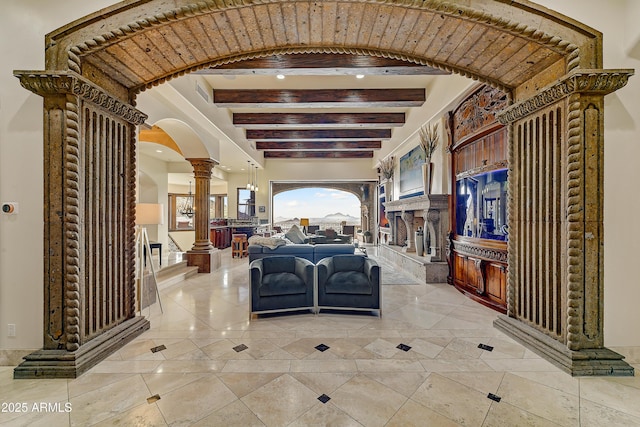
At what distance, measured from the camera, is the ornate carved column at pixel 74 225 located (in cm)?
213

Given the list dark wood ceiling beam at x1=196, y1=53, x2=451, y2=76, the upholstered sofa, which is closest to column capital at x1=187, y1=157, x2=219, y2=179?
dark wood ceiling beam at x1=196, y1=53, x2=451, y2=76

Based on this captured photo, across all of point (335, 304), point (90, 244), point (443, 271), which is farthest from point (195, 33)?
point (443, 271)

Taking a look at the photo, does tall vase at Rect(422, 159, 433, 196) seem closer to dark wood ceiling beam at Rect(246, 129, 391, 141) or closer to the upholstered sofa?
the upholstered sofa

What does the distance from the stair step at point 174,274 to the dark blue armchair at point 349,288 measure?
2988 millimetres

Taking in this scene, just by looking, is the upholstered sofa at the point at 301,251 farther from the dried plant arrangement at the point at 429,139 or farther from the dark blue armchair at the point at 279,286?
the dried plant arrangement at the point at 429,139

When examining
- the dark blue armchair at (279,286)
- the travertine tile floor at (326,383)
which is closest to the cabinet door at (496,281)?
the travertine tile floor at (326,383)

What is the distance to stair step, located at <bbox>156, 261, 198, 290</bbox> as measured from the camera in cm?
474

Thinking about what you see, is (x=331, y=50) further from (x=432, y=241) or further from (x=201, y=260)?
(x=201, y=260)

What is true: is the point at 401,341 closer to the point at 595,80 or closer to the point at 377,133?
the point at 595,80

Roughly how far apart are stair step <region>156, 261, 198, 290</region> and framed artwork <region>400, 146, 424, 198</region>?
5.17 meters

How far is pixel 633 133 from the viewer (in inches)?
88.2

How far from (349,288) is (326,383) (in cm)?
141

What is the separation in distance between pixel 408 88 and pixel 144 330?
5739 mm

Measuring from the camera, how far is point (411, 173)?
6406 millimetres
